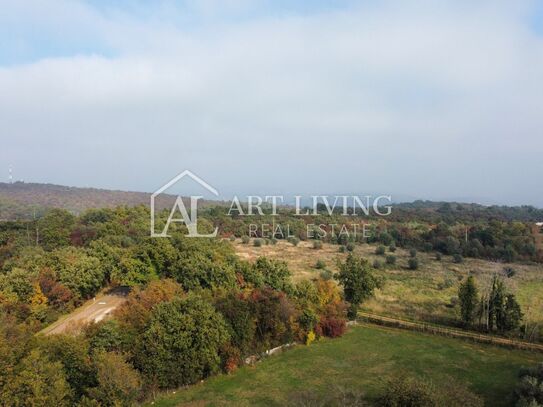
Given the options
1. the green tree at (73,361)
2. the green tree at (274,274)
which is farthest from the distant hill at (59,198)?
the green tree at (73,361)

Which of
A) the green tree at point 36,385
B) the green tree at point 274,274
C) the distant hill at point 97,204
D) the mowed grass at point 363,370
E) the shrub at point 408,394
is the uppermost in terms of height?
the distant hill at point 97,204

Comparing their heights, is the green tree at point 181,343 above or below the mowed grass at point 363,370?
above

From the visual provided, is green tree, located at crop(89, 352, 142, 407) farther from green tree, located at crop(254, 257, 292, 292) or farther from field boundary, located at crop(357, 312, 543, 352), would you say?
field boundary, located at crop(357, 312, 543, 352)

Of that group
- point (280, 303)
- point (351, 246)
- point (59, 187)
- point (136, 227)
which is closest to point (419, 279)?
point (351, 246)

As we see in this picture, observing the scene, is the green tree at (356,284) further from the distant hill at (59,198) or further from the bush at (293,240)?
the distant hill at (59,198)

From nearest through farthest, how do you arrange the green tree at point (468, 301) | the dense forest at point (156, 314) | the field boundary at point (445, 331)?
1. the dense forest at point (156, 314)
2. the field boundary at point (445, 331)
3. the green tree at point (468, 301)

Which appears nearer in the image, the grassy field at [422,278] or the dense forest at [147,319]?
the dense forest at [147,319]

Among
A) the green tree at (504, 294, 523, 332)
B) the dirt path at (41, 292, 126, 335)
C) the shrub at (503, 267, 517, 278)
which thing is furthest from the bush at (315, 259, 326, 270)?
the dirt path at (41, 292, 126, 335)
